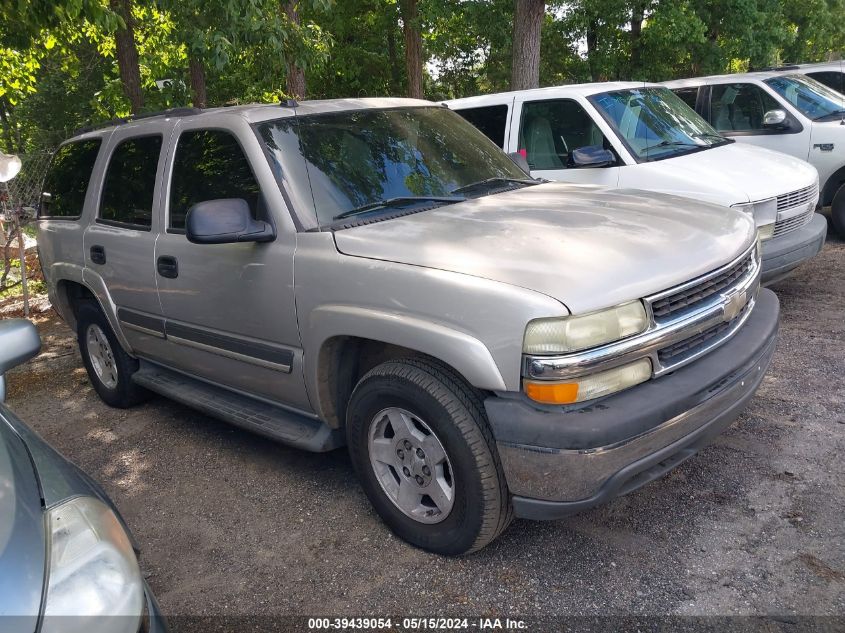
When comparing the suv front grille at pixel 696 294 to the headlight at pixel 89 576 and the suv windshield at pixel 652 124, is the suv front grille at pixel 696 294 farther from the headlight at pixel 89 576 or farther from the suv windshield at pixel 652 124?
the suv windshield at pixel 652 124

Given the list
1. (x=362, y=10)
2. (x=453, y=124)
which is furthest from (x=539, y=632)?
(x=362, y=10)

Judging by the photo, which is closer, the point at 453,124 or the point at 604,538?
the point at 604,538

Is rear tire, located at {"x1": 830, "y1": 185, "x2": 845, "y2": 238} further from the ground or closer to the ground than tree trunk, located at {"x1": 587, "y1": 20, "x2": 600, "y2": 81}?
closer to the ground

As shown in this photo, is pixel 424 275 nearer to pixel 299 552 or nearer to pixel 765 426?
pixel 299 552

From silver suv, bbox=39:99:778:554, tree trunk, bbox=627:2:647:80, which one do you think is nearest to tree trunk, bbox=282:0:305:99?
silver suv, bbox=39:99:778:554

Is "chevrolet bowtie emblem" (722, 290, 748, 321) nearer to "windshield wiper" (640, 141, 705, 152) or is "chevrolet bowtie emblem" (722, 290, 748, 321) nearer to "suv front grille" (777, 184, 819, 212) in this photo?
"suv front grille" (777, 184, 819, 212)

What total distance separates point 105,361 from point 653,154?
15.6 feet

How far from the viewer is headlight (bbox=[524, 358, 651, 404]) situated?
8.73 feet

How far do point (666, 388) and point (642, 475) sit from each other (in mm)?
347

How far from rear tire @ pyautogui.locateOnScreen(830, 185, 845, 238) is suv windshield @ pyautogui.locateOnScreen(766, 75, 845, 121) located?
874 mm

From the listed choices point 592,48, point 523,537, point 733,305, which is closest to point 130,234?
point 523,537

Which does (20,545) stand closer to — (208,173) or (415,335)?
(415,335)

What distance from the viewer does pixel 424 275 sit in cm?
294

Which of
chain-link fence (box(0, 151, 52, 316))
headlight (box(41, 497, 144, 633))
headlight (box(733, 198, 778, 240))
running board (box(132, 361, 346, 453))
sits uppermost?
headlight (box(41, 497, 144, 633))
